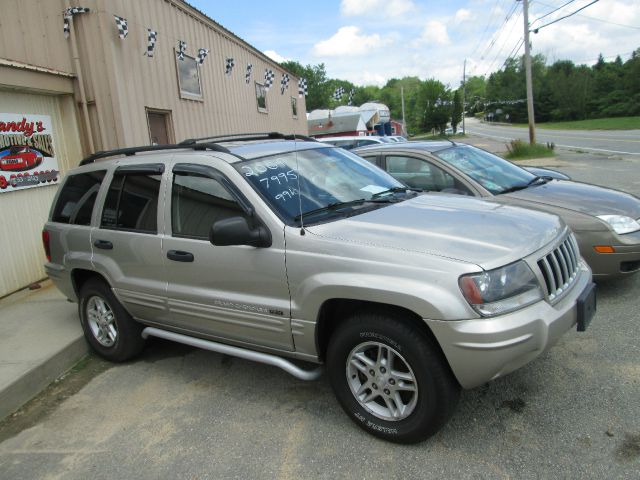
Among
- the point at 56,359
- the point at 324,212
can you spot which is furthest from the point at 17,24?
the point at 324,212

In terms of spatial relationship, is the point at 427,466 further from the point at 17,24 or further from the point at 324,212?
the point at 17,24

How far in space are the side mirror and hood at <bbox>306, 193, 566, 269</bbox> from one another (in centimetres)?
31

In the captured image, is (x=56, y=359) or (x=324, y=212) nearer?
(x=324, y=212)

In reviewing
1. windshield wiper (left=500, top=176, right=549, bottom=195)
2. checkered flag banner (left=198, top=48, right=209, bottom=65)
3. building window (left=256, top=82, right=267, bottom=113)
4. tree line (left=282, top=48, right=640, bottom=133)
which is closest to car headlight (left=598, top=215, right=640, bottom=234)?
windshield wiper (left=500, top=176, right=549, bottom=195)

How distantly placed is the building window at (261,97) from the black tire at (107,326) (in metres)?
11.0

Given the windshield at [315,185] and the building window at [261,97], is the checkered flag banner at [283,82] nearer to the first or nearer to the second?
the building window at [261,97]

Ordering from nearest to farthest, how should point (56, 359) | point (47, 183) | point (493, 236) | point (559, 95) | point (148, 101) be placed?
point (493, 236), point (56, 359), point (47, 183), point (148, 101), point (559, 95)

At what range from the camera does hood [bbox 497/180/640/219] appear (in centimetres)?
465

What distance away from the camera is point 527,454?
265cm

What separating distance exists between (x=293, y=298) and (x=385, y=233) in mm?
698

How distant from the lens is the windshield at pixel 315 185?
3.24 metres

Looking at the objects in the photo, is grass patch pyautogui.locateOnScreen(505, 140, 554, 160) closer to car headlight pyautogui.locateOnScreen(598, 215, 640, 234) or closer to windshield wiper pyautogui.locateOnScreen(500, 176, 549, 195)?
windshield wiper pyautogui.locateOnScreen(500, 176, 549, 195)

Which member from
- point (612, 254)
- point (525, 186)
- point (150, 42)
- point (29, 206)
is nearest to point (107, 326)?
point (29, 206)

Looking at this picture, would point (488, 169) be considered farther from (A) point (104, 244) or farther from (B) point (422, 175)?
(A) point (104, 244)
